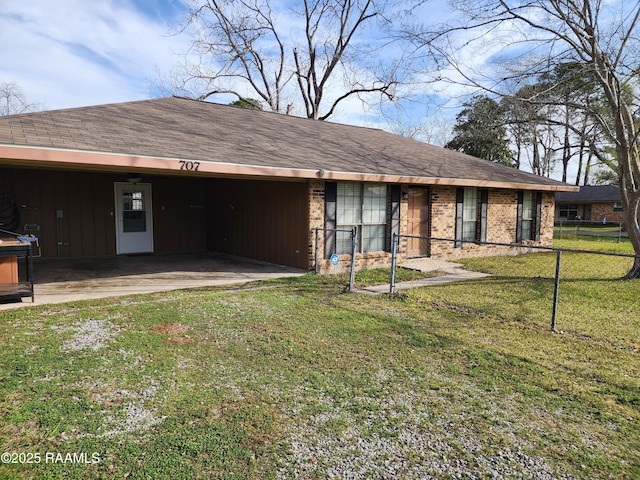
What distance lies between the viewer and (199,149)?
762 centimetres

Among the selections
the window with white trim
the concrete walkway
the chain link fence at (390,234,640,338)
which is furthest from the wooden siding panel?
the chain link fence at (390,234,640,338)

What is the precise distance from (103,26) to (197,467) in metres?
15.0

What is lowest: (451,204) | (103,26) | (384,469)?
(384,469)

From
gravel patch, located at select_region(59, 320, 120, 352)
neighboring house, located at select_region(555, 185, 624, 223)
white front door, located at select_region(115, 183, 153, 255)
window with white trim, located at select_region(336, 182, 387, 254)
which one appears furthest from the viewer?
neighboring house, located at select_region(555, 185, 624, 223)

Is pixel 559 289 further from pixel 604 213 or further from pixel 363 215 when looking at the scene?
pixel 604 213

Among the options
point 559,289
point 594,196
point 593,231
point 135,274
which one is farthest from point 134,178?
point 594,196

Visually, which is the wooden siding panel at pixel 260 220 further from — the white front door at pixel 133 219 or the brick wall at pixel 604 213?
the brick wall at pixel 604 213

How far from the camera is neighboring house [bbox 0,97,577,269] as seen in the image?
7285mm

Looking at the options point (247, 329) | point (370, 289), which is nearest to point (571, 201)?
point (370, 289)

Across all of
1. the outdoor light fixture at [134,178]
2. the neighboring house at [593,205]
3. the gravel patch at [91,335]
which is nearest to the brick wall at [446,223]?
the gravel patch at [91,335]

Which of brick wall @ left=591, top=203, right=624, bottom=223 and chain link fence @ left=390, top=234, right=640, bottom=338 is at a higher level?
brick wall @ left=591, top=203, right=624, bottom=223

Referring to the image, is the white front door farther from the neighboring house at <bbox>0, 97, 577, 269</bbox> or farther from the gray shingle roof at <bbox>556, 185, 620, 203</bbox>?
the gray shingle roof at <bbox>556, 185, 620, 203</bbox>

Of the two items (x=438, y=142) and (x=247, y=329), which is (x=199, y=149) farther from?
(x=438, y=142)

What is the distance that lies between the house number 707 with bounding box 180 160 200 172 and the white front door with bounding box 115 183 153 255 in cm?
536
